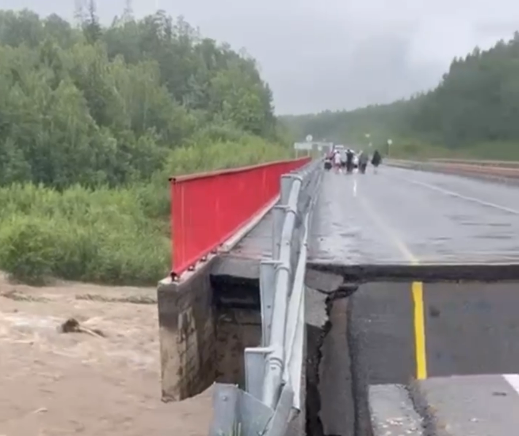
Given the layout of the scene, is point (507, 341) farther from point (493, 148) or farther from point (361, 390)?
point (493, 148)

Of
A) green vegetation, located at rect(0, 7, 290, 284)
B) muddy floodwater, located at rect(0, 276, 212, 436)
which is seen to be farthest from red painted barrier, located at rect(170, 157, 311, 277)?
green vegetation, located at rect(0, 7, 290, 284)

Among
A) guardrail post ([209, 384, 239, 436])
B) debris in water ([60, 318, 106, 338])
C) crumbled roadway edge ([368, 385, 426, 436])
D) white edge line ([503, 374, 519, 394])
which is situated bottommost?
debris in water ([60, 318, 106, 338])

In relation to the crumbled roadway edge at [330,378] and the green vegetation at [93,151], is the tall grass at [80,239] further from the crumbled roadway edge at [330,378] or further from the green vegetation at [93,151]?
the crumbled roadway edge at [330,378]

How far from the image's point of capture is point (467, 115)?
5714 inches

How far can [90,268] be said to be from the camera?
2697cm

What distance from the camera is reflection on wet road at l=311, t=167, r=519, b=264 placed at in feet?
41.7

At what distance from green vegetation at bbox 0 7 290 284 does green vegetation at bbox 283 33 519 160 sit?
106 ft

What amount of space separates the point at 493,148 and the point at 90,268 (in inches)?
4390

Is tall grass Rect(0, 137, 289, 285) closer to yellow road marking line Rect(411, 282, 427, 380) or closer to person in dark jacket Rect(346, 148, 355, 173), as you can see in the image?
yellow road marking line Rect(411, 282, 427, 380)

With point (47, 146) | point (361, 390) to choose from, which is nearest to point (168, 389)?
point (361, 390)

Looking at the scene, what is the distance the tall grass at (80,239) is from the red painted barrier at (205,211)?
29.7ft

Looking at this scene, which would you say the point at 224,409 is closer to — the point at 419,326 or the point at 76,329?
the point at 419,326

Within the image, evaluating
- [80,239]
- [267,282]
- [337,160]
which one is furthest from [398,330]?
Result: [337,160]

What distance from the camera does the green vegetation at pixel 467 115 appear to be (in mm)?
136125
